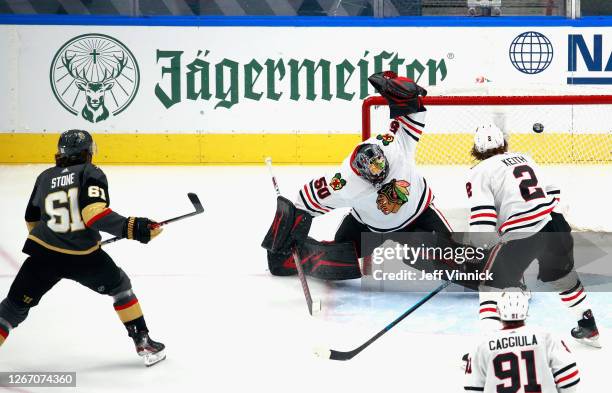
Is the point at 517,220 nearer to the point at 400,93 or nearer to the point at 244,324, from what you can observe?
the point at 400,93

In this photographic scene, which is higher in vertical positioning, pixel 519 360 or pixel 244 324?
pixel 519 360

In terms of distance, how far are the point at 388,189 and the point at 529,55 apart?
186 inches

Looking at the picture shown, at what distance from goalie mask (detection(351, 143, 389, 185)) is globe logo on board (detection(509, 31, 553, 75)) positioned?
4736 mm

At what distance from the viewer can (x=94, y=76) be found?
9.38m

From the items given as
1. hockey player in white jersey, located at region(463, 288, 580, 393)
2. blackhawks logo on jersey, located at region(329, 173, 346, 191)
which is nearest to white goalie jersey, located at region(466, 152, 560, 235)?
blackhawks logo on jersey, located at region(329, 173, 346, 191)

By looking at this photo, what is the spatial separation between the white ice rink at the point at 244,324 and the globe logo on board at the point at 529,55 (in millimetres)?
2416

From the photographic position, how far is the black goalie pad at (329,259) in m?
5.51

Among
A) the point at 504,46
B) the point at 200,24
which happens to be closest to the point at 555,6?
the point at 504,46

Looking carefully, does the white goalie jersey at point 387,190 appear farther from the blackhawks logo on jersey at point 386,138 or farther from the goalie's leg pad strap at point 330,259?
the goalie's leg pad strap at point 330,259

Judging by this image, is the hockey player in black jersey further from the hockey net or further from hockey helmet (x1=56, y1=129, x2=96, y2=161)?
the hockey net

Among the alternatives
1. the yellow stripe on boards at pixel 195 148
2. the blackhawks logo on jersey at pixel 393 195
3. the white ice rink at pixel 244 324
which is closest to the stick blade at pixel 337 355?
the white ice rink at pixel 244 324

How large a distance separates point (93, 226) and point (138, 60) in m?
5.67

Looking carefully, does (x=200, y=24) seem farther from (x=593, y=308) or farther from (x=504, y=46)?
(x=593, y=308)

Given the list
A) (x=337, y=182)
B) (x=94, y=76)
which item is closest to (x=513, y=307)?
(x=337, y=182)
